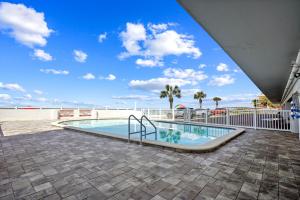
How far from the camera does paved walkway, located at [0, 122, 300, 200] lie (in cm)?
198

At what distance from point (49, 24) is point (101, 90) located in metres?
18.6

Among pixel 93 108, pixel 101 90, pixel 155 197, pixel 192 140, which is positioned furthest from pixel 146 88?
pixel 155 197

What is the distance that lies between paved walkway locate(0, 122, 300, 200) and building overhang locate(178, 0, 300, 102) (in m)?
2.41

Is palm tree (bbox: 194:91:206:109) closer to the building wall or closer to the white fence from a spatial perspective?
the white fence

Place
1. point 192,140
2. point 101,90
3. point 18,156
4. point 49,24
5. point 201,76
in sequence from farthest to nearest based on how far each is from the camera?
point 101,90 < point 201,76 < point 49,24 < point 192,140 < point 18,156

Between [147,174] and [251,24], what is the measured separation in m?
2.96

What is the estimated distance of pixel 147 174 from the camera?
2.53 m

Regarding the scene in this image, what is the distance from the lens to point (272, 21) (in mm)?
2369

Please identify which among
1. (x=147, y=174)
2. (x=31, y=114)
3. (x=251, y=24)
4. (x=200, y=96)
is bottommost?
(x=147, y=174)

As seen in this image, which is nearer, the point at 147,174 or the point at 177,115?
the point at 147,174

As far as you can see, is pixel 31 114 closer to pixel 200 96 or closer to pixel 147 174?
pixel 147 174

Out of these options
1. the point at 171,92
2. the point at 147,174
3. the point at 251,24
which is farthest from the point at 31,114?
the point at 171,92

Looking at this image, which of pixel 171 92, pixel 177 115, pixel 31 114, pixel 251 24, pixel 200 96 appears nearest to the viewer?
pixel 251 24

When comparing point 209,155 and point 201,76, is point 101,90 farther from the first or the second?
point 209,155
